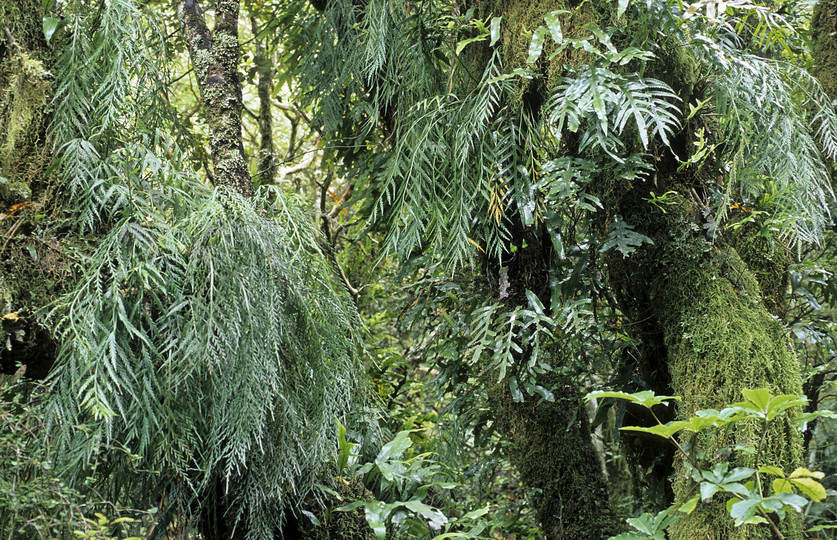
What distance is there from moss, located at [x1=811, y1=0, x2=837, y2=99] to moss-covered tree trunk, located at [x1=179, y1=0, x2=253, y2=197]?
7.69 feet

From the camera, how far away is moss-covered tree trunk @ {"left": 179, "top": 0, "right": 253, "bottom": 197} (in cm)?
193

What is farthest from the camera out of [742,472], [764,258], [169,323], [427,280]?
[427,280]

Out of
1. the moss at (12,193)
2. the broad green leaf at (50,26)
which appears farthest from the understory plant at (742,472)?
the broad green leaf at (50,26)

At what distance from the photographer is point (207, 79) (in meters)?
1.98

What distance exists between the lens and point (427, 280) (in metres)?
2.31

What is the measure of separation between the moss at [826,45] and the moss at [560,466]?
1.76m

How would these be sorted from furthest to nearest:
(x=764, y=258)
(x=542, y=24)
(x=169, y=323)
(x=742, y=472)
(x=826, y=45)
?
1. (x=826, y=45)
2. (x=764, y=258)
3. (x=542, y=24)
4. (x=169, y=323)
5. (x=742, y=472)

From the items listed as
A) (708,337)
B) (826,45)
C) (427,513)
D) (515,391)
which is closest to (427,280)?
(515,391)

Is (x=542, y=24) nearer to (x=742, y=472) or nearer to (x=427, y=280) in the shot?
(x=427, y=280)

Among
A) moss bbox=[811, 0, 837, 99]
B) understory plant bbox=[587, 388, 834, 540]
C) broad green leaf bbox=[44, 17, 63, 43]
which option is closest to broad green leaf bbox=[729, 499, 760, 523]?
understory plant bbox=[587, 388, 834, 540]

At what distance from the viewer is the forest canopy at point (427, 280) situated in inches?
58.4

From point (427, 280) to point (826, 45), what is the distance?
1.99 metres

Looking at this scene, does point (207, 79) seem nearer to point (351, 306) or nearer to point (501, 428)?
point (351, 306)

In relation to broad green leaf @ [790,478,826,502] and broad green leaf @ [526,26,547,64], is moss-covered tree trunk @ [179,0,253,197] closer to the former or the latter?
broad green leaf @ [526,26,547,64]
